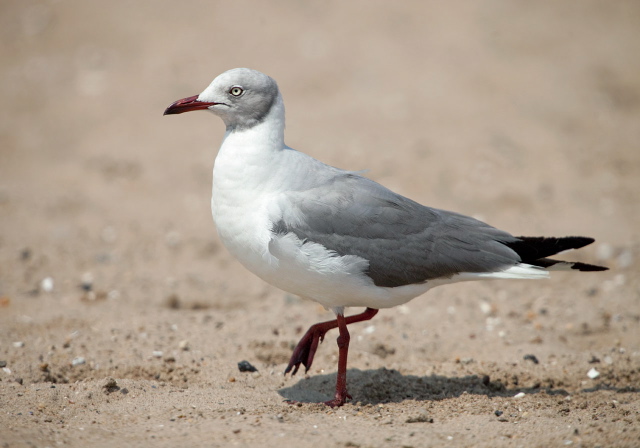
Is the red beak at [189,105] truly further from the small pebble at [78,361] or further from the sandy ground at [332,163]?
the small pebble at [78,361]

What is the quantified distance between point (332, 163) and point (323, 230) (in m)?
5.19

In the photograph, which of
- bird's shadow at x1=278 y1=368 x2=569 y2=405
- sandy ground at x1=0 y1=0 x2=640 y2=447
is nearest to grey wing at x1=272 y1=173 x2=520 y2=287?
bird's shadow at x1=278 y1=368 x2=569 y2=405

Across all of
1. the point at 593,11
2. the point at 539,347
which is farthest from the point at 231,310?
the point at 593,11

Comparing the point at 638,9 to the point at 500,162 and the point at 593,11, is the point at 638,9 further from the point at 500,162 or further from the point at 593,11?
the point at 500,162

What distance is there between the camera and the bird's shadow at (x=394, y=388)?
528 cm

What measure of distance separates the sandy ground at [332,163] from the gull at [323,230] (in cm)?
89

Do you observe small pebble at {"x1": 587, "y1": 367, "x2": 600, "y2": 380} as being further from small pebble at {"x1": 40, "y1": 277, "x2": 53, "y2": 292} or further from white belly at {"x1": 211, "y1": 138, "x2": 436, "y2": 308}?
small pebble at {"x1": 40, "y1": 277, "x2": 53, "y2": 292}

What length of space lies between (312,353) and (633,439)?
91.6 inches

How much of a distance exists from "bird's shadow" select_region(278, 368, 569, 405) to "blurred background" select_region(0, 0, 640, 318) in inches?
89.2

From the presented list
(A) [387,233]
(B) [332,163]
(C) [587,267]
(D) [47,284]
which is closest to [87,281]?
(D) [47,284]

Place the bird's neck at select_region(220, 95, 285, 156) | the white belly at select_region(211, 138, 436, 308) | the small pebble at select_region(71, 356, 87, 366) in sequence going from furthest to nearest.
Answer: the small pebble at select_region(71, 356, 87, 366) → the bird's neck at select_region(220, 95, 285, 156) → the white belly at select_region(211, 138, 436, 308)

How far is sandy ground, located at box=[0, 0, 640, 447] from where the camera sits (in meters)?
4.79

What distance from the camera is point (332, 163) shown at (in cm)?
997

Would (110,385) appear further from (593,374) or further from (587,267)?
(593,374)
